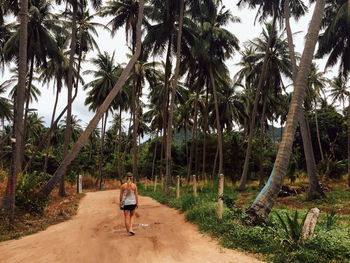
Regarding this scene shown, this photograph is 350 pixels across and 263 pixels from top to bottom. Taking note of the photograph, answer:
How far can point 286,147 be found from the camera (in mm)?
7262

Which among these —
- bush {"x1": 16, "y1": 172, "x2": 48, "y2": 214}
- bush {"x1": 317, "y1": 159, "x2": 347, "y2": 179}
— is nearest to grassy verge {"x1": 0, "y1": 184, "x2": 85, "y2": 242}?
bush {"x1": 16, "y1": 172, "x2": 48, "y2": 214}

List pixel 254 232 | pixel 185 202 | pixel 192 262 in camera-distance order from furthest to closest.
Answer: pixel 185 202
pixel 254 232
pixel 192 262

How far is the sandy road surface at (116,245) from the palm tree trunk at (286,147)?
1493mm

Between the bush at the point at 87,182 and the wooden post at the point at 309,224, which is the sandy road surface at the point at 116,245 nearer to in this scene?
the wooden post at the point at 309,224

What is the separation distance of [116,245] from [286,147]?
15.8ft

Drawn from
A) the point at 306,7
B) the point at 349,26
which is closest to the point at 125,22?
the point at 306,7

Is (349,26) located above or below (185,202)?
above

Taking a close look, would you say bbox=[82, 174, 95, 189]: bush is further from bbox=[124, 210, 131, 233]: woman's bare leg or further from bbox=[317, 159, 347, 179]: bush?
bbox=[124, 210, 131, 233]: woman's bare leg

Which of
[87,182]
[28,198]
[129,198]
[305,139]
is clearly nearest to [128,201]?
[129,198]

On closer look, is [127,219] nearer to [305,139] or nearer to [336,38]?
[305,139]

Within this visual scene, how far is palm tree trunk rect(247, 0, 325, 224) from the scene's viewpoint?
6.89m

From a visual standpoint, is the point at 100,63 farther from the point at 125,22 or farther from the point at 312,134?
the point at 312,134

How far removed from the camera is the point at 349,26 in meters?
17.4

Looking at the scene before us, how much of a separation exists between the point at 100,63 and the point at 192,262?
2891 cm
